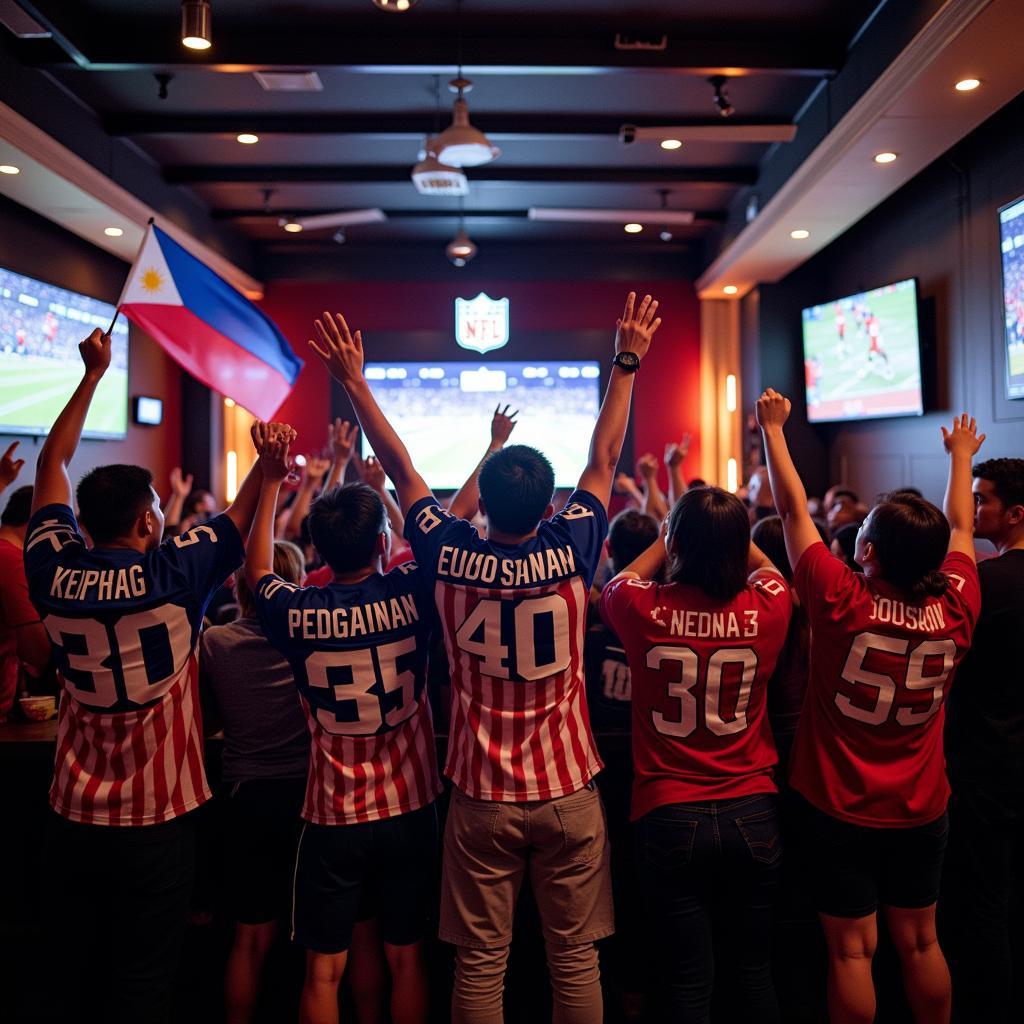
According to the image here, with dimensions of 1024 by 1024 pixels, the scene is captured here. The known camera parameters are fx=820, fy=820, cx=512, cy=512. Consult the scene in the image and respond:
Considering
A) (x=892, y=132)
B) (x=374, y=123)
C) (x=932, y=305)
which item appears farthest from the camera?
(x=374, y=123)

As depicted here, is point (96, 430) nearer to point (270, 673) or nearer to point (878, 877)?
point (270, 673)

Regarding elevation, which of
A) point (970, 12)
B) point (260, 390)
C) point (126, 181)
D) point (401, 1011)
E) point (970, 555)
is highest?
point (126, 181)

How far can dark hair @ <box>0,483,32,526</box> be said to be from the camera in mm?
2465

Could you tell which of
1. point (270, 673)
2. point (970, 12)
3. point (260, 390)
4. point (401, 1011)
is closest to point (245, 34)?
point (260, 390)

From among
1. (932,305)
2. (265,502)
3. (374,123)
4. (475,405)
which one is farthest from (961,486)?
(475,405)

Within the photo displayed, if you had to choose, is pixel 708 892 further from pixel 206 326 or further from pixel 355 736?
pixel 206 326

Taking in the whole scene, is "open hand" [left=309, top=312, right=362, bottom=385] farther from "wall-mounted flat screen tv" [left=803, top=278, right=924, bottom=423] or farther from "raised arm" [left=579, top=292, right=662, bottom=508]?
"wall-mounted flat screen tv" [left=803, top=278, right=924, bottom=423]

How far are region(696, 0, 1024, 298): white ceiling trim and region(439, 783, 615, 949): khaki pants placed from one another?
139 inches

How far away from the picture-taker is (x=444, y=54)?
15.4 feet

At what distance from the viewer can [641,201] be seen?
24.4ft

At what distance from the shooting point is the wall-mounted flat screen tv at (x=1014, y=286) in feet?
13.8

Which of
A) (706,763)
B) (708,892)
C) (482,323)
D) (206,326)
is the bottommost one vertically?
(708,892)

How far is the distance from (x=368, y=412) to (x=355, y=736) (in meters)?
0.74

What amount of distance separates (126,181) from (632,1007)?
6.12m
